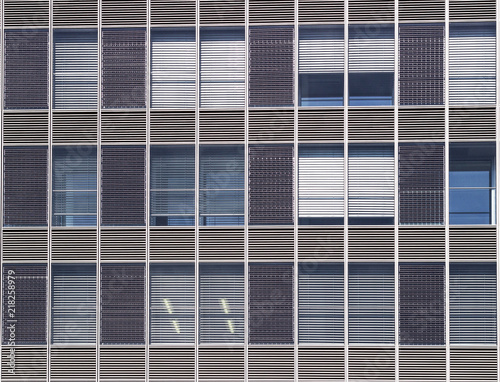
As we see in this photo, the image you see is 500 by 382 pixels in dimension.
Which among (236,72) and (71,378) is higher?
(236,72)

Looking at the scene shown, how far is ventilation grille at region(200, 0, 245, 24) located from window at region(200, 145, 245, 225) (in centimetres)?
444

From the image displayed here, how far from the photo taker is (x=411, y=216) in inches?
765

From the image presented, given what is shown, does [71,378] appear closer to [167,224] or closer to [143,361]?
[143,361]

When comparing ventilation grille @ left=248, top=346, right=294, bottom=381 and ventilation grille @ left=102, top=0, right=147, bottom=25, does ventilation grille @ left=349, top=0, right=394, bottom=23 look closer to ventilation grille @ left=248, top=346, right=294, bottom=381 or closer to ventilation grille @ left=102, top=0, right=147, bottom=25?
ventilation grille @ left=102, top=0, right=147, bottom=25

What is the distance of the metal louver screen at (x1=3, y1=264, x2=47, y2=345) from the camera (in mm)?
19969

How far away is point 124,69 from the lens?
800 inches

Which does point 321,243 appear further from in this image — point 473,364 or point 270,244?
point 473,364

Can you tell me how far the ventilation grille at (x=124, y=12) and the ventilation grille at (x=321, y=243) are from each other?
A: 9397 millimetres

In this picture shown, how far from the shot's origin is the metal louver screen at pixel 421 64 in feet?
64.5

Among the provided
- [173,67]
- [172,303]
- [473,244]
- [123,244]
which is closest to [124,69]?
[173,67]

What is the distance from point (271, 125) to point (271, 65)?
2.12 metres

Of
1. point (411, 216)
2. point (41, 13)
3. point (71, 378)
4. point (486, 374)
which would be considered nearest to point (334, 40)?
point (411, 216)

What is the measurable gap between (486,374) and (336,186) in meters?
7.93

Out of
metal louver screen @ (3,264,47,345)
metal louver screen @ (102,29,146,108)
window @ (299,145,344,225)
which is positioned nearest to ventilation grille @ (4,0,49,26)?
metal louver screen @ (102,29,146,108)
